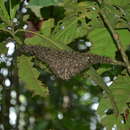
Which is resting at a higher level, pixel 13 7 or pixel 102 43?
pixel 13 7

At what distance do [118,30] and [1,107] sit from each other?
0.79 m

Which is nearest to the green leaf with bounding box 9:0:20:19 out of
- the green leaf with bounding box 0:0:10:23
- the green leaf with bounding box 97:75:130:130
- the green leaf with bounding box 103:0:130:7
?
the green leaf with bounding box 0:0:10:23

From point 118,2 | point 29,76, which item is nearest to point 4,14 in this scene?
point 29,76

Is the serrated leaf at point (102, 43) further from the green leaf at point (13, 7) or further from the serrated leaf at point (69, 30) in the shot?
the green leaf at point (13, 7)

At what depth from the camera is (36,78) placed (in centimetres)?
115

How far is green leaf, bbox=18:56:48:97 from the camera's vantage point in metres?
1.14

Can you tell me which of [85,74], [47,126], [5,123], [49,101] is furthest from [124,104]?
[49,101]

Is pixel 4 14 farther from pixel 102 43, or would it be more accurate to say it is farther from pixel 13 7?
pixel 102 43

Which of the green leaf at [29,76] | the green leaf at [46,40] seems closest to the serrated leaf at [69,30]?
the green leaf at [46,40]

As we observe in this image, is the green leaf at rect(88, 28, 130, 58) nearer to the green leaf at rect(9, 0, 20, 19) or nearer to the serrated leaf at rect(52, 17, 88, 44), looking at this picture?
the serrated leaf at rect(52, 17, 88, 44)

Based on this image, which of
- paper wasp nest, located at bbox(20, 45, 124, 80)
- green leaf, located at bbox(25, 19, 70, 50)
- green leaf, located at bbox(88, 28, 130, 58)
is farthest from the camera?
green leaf, located at bbox(88, 28, 130, 58)

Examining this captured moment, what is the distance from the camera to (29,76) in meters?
1.15

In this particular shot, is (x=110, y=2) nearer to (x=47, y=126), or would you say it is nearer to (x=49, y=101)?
(x=47, y=126)

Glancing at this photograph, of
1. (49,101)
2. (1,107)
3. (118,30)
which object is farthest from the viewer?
(49,101)
